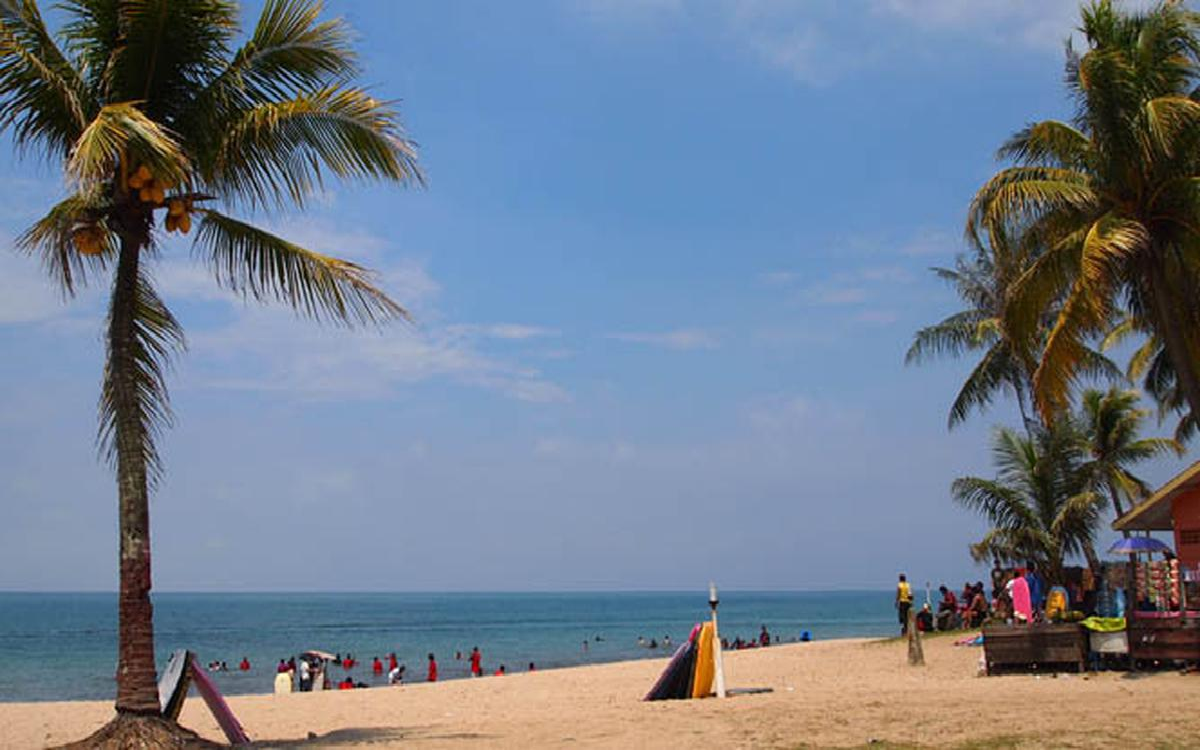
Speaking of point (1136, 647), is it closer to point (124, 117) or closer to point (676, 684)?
point (676, 684)

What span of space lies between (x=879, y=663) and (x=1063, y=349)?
7.68 metres

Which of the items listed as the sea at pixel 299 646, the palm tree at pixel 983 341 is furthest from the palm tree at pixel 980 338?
the sea at pixel 299 646

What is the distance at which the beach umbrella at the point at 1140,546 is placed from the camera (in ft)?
74.0

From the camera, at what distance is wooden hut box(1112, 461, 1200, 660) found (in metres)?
14.6

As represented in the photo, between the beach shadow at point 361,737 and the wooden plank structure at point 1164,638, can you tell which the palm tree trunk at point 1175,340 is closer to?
the wooden plank structure at point 1164,638

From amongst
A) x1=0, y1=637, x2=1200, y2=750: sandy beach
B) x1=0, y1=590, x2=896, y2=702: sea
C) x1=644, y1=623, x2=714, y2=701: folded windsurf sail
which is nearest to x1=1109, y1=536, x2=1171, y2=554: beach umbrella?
x1=0, y1=637, x2=1200, y2=750: sandy beach

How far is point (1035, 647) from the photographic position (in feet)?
50.5

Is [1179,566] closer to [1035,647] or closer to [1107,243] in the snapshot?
[1035,647]

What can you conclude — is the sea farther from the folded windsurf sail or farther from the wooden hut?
the wooden hut

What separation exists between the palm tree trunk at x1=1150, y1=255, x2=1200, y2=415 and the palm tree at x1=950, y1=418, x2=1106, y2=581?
509 inches

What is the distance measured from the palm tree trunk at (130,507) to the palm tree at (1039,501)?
77.6 feet

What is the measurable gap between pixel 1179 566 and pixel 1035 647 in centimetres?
269

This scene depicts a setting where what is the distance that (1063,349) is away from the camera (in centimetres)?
1596

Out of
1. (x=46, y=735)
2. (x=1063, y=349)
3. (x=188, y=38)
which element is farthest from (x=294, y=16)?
(x=1063, y=349)
